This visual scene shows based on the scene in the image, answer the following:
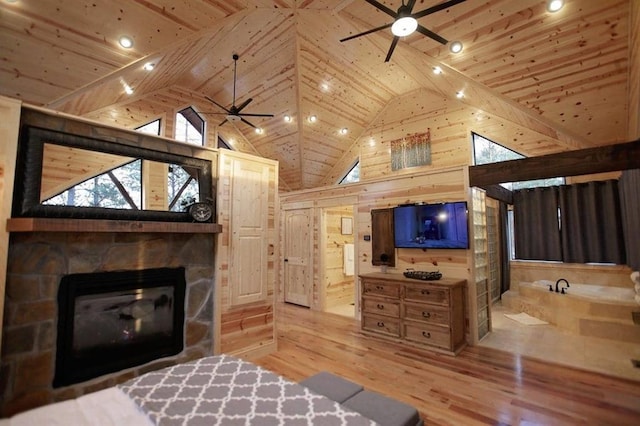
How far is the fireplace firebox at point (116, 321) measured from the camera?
2402 millimetres

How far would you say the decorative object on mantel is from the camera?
571 cm

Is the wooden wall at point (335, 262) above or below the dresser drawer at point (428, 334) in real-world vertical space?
above

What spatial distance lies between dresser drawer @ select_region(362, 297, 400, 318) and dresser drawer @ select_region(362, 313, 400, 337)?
7 cm

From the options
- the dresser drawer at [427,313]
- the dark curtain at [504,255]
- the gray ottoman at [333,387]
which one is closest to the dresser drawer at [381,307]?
the dresser drawer at [427,313]

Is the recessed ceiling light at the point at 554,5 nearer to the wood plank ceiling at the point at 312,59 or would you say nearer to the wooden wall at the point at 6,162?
the wood plank ceiling at the point at 312,59

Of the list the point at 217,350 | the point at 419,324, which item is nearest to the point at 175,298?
the point at 217,350

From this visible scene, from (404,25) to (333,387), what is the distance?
9.90ft

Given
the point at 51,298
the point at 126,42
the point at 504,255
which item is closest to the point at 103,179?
the point at 51,298

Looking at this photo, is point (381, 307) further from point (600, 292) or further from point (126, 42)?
point (126, 42)

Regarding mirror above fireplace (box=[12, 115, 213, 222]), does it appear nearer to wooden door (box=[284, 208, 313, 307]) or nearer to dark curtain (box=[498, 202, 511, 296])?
wooden door (box=[284, 208, 313, 307])

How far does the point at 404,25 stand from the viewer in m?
2.67

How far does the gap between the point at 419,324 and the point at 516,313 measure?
2.81m

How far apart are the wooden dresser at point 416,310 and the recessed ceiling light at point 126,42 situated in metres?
4.14

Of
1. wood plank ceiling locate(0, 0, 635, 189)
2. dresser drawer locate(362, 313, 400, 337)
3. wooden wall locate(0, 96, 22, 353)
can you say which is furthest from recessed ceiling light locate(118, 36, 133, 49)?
dresser drawer locate(362, 313, 400, 337)
